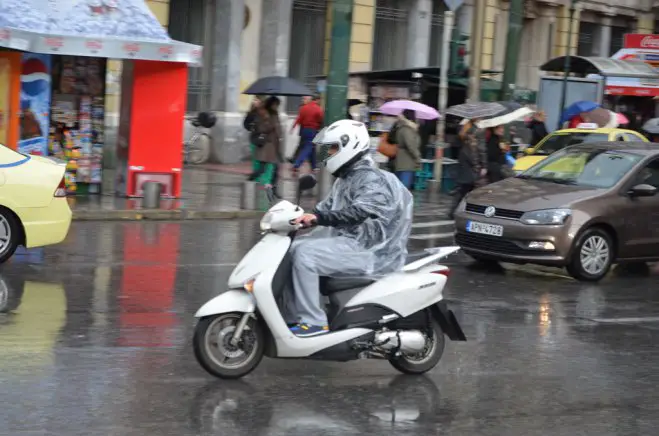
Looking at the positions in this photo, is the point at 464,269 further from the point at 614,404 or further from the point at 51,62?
the point at 51,62

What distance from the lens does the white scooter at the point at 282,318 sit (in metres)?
7.12

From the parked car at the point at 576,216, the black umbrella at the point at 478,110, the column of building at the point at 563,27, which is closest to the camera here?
the parked car at the point at 576,216

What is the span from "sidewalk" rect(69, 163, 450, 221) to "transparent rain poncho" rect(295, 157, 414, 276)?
8.97 m

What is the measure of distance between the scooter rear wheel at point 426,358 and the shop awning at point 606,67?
23.9m

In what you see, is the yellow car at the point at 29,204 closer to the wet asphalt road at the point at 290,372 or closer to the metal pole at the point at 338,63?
the wet asphalt road at the point at 290,372

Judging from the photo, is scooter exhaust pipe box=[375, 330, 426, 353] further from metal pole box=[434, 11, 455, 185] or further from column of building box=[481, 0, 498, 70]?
column of building box=[481, 0, 498, 70]

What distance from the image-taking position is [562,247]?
1282 centimetres

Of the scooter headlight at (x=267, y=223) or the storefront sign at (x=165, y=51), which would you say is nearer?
→ the scooter headlight at (x=267, y=223)

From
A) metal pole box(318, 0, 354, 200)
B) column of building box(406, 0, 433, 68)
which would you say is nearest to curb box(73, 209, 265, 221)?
metal pole box(318, 0, 354, 200)

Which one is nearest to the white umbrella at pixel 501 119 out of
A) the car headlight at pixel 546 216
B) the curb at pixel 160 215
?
the curb at pixel 160 215

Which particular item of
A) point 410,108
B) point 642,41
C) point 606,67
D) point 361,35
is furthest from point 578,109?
point 642,41

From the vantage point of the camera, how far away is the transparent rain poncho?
24.0 ft

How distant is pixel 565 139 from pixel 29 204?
36.3 feet

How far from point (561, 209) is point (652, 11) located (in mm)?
33757
